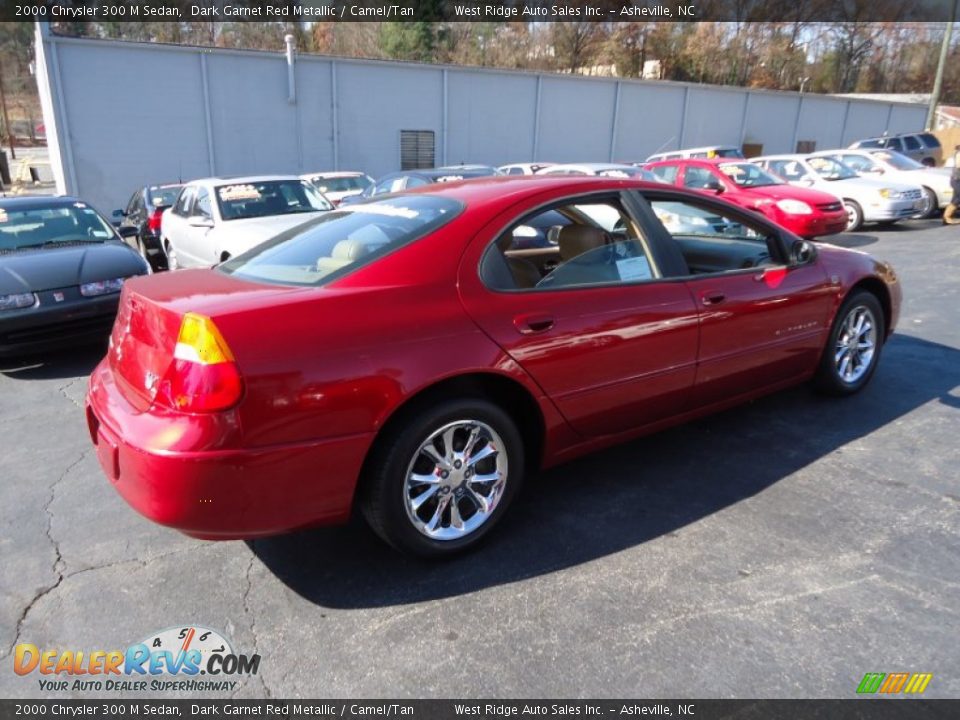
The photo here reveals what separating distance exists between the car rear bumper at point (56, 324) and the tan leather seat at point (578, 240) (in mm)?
4050

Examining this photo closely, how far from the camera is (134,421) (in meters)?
2.41

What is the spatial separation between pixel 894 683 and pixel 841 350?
8.82ft

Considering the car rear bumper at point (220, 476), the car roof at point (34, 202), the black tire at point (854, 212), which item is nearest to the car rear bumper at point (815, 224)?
the black tire at point (854, 212)

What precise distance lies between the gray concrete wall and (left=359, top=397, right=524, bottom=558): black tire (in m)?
17.1

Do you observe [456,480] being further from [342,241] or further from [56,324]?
[56,324]

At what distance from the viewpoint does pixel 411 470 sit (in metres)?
2.64

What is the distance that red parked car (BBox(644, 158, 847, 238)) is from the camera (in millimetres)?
11297

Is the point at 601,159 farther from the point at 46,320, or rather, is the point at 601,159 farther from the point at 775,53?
the point at 775,53

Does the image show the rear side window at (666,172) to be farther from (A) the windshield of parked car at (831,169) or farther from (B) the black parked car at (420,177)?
(A) the windshield of parked car at (831,169)

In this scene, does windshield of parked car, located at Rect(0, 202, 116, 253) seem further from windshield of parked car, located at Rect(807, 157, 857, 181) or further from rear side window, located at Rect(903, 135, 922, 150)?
rear side window, located at Rect(903, 135, 922, 150)

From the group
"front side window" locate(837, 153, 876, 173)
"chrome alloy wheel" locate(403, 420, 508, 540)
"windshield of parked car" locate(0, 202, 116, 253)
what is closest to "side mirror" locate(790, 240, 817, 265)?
"chrome alloy wheel" locate(403, 420, 508, 540)

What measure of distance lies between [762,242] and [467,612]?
10.5 feet

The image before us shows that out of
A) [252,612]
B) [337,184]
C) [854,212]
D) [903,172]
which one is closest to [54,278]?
[252,612]

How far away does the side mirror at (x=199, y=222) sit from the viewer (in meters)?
7.92
